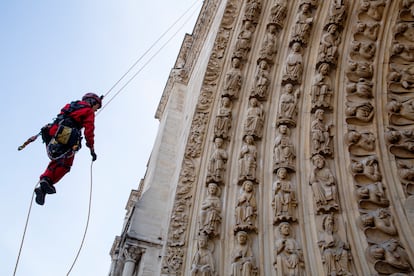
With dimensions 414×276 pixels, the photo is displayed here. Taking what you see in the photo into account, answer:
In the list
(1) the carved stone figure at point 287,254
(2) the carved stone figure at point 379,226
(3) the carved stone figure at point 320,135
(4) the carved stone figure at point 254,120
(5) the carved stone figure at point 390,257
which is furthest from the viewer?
(4) the carved stone figure at point 254,120

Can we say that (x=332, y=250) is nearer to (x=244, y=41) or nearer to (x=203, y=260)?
(x=203, y=260)

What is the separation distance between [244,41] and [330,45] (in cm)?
130

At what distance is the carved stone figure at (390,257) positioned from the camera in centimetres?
349

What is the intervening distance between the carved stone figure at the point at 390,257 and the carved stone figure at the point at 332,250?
0.23m

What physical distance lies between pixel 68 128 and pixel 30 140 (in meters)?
0.48

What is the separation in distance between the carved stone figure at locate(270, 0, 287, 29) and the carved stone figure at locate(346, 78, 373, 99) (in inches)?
62.0

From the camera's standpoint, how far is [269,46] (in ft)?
19.0

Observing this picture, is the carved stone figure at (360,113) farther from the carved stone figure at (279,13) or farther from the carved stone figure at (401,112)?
the carved stone figure at (279,13)

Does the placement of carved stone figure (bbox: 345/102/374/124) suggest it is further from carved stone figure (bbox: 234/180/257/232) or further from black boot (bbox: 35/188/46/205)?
black boot (bbox: 35/188/46/205)

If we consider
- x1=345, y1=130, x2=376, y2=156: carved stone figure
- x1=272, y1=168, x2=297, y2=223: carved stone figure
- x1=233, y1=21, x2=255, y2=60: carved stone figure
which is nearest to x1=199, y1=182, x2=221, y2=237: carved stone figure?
x1=272, y1=168, x2=297, y2=223: carved stone figure

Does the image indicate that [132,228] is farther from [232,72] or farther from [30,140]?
[232,72]

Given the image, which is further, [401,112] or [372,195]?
[401,112]

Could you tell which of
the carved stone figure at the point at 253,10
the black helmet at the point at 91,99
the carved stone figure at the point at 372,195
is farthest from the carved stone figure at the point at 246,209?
the carved stone figure at the point at 253,10

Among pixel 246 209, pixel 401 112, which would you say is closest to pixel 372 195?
pixel 401 112
